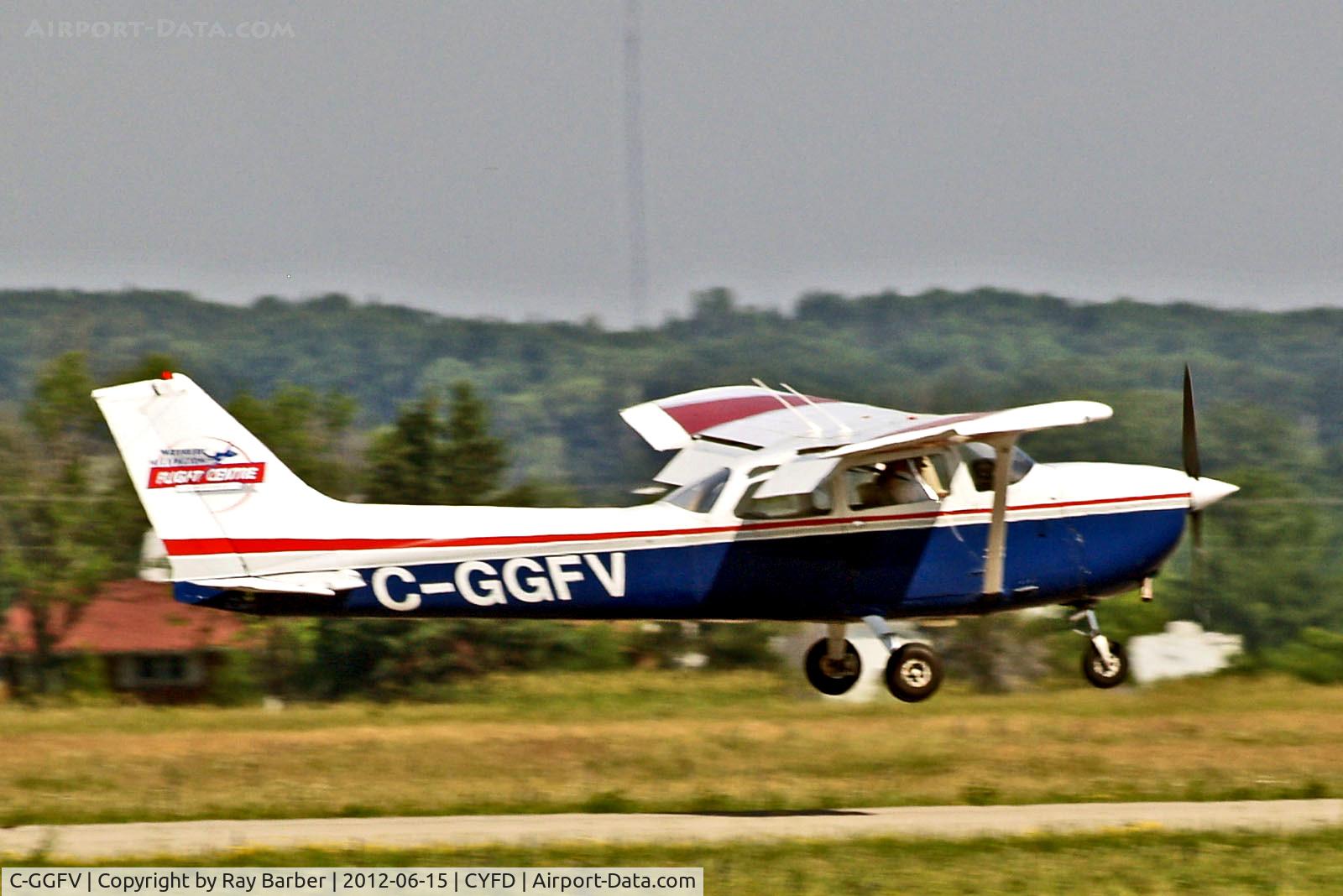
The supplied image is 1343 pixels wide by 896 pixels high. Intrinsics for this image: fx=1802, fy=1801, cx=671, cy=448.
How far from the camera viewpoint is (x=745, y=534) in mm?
14805

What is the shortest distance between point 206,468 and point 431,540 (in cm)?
190

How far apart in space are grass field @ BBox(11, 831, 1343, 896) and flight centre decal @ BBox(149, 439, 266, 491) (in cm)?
301

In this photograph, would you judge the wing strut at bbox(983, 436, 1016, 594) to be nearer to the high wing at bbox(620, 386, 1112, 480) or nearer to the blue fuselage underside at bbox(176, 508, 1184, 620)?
the blue fuselage underside at bbox(176, 508, 1184, 620)

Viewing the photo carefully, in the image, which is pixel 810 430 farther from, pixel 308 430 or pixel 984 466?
pixel 308 430

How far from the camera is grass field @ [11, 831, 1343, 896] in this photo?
39.3 feet

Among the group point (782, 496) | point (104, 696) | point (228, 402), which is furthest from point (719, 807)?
point (228, 402)

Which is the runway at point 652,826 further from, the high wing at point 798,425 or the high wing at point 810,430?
the high wing at point 798,425

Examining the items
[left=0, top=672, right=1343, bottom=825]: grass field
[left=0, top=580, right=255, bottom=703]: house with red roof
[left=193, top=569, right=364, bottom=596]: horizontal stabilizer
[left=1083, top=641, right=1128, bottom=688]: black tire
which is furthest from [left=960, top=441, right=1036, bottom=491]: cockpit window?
[left=0, top=580, right=255, bottom=703]: house with red roof

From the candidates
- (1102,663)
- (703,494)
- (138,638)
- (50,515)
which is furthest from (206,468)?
(50,515)

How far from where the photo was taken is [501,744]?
2014 cm

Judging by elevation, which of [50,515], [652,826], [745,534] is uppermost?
[745,534]

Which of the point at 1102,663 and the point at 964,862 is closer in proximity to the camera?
the point at 964,862

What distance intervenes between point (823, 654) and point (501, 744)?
17.9 feet

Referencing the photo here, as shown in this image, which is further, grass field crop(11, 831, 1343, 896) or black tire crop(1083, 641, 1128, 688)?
black tire crop(1083, 641, 1128, 688)
